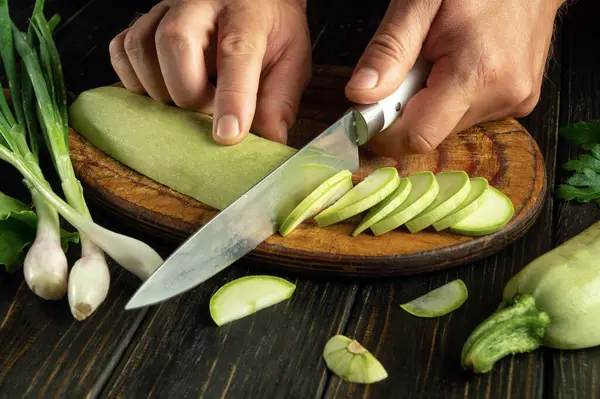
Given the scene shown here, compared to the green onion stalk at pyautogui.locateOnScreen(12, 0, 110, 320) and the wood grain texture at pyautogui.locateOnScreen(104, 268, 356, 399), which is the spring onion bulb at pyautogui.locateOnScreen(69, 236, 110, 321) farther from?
the wood grain texture at pyautogui.locateOnScreen(104, 268, 356, 399)

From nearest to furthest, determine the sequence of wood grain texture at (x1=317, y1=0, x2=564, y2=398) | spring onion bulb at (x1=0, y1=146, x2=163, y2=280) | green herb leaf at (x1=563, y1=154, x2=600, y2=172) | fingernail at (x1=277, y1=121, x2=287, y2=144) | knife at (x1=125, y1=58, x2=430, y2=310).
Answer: wood grain texture at (x1=317, y1=0, x2=564, y2=398) → knife at (x1=125, y1=58, x2=430, y2=310) → spring onion bulb at (x1=0, y1=146, x2=163, y2=280) → green herb leaf at (x1=563, y1=154, x2=600, y2=172) → fingernail at (x1=277, y1=121, x2=287, y2=144)

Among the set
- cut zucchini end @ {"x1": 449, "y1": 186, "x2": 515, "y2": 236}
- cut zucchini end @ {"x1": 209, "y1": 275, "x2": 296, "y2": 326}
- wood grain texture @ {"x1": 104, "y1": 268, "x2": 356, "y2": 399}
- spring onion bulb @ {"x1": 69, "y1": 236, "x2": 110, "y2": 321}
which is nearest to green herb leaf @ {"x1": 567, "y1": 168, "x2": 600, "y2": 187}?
cut zucchini end @ {"x1": 449, "y1": 186, "x2": 515, "y2": 236}

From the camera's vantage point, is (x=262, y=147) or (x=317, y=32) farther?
(x=317, y=32)

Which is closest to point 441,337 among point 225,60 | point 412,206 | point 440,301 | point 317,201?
point 440,301

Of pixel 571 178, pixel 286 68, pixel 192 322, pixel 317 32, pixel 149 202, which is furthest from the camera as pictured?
pixel 317 32

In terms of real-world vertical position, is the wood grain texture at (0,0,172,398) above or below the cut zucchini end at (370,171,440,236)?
below

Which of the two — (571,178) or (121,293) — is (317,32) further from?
(121,293)

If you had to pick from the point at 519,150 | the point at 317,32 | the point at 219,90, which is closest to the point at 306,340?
the point at 219,90
